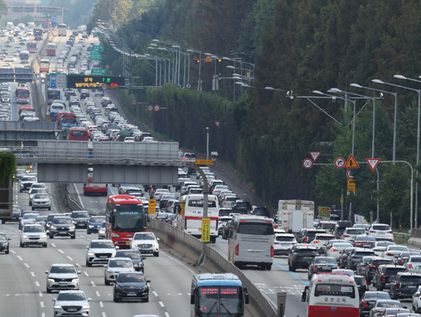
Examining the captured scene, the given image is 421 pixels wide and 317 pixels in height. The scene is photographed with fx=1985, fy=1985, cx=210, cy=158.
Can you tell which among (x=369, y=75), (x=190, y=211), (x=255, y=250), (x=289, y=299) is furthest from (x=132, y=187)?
(x=289, y=299)

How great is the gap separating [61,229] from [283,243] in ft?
72.6

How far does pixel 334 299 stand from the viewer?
7169 centimetres

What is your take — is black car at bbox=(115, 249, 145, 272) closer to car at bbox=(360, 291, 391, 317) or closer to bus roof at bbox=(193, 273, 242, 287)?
car at bbox=(360, 291, 391, 317)

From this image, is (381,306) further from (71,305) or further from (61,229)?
(61,229)

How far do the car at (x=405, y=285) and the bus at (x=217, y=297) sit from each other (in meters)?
14.4

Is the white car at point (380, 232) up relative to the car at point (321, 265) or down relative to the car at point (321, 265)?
down

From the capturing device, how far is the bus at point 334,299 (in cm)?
7156

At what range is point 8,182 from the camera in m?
75.8

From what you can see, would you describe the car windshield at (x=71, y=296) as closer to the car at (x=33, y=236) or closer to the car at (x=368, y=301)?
the car at (x=368, y=301)

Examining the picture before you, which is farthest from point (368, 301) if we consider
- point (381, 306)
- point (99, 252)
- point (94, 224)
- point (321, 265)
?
point (94, 224)

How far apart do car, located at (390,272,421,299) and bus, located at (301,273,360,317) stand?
1299 centimetres

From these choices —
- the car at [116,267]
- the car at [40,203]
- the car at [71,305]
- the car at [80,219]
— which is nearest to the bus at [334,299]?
the car at [71,305]

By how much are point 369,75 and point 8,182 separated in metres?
102

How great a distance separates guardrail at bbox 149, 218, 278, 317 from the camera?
75.8 meters
